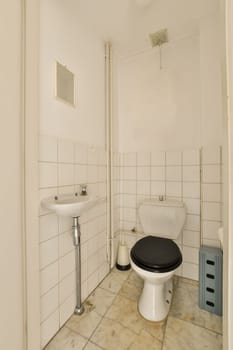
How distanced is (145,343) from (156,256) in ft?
1.57

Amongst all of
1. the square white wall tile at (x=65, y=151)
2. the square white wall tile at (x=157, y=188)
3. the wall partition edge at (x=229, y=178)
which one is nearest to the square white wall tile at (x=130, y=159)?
the square white wall tile at (x=157, y=188)

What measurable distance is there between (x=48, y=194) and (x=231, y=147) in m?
0.94

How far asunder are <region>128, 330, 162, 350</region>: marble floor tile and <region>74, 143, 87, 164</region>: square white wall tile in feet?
3.93

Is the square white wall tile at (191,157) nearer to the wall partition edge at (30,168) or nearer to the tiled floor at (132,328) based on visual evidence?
the tiled floor at (132,328)

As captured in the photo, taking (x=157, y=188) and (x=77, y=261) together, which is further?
(x=157, y=188)

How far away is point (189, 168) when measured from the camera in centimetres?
158

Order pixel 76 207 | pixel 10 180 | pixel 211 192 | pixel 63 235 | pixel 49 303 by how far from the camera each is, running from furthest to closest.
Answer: pixel 211 192 < pixel 63 235 < pixel 49 303 < pixel 76 207 < pixel 10 180

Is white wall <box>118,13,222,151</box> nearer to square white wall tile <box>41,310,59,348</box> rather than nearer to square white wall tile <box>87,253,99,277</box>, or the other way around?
square white wall tile <box>87,253,99,277</box>

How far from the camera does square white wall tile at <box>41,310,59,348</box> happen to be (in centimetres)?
97

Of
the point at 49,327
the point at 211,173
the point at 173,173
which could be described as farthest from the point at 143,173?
the point at 49,327

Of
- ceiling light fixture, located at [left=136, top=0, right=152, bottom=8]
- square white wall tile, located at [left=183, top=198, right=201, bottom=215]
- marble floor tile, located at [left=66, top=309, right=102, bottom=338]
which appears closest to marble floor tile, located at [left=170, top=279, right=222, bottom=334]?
marble floor tile, located at [left=66, top=309, right=102, bottom=338]

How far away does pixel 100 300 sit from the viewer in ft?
4.35

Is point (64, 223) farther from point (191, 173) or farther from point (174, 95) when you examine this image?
point (174, 95)

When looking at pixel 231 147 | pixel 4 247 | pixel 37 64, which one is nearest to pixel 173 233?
pixel 231 147
